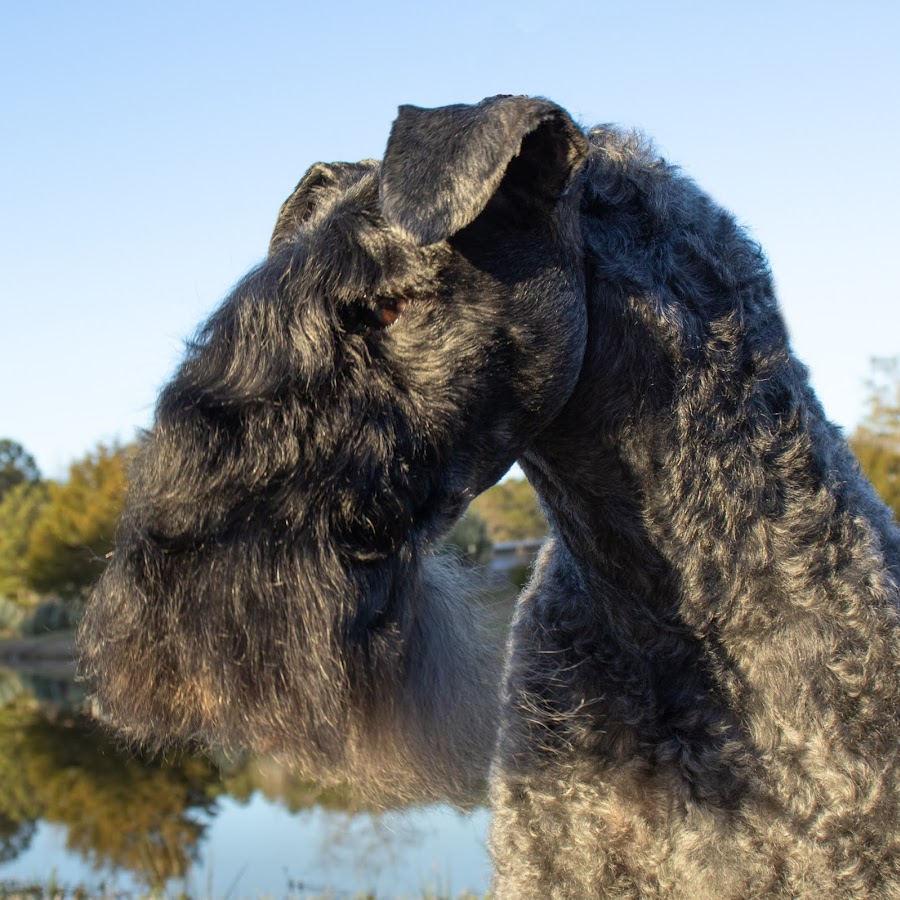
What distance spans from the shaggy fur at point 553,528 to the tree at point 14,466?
2618 inches

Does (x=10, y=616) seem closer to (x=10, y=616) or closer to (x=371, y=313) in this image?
(x=10, y=616)

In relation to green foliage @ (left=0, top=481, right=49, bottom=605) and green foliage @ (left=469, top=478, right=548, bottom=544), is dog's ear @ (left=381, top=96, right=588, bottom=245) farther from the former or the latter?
green foliage @ (left=0, top=481, right=49, bottom=605)

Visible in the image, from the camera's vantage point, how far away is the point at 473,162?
1633mm

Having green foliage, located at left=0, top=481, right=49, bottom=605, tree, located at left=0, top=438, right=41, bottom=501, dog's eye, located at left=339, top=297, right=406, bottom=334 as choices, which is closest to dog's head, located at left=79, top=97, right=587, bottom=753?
dog's eye, located at left=339, top=297, right=406, bottom=334

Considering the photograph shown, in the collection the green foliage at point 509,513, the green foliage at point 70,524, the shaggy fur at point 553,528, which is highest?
the green foliage at point 509,513

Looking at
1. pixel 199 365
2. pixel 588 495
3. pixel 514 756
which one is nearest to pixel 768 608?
pixel 588 495

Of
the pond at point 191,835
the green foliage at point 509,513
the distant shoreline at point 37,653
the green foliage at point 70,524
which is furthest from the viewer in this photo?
the green foliage at point 509,513

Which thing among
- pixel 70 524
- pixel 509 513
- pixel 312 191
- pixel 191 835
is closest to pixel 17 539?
pixel 70 524

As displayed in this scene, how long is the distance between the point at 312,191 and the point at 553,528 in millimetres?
950

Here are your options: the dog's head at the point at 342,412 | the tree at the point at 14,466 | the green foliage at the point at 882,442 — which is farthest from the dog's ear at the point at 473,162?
the tree at the point at 14,466

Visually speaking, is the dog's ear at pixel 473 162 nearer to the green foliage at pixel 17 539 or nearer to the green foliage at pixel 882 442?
the green foliage at pixel 882 442

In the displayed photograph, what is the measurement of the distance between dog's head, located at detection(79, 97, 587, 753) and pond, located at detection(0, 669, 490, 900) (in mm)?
3453

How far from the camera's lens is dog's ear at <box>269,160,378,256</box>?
78.5 inches

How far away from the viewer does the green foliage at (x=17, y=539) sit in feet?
124
